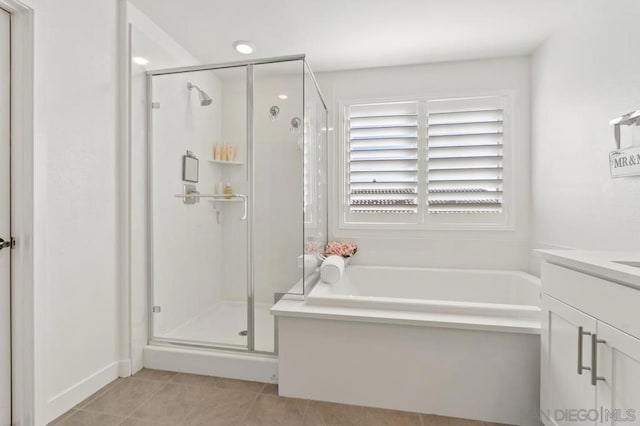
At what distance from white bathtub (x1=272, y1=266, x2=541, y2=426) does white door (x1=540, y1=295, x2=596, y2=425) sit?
16 cm

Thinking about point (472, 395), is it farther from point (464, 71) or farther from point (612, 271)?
point (464, 71)

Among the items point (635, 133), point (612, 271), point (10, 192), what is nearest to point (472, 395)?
point (612, 271)

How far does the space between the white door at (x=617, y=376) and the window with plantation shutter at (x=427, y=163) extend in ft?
6.09

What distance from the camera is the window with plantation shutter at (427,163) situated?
2.84 metres

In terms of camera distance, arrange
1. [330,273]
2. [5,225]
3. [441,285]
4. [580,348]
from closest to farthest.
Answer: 1. [580,348]
2. [5,225]
3. [330,273]
4. [441,285]

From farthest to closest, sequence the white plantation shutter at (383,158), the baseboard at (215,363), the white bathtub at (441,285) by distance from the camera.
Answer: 1. the white plantation shutter at (383,158)
2. the white bathtub at (441,285)
3. the baseboard at (215,363)

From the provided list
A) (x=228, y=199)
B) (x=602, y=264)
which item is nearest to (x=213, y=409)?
(x=228, y=199)

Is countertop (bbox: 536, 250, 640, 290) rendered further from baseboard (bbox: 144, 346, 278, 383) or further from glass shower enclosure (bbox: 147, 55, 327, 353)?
baseboard (bbox: 144, 346, 278, 383)

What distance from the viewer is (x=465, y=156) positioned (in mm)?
2854

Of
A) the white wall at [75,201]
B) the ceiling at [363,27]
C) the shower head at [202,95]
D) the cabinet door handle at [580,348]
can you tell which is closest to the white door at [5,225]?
the white wall at [75,201]

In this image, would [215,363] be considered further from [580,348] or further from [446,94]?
[446,94]

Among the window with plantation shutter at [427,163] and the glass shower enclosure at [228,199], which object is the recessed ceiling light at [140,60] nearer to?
the glass shower enclosure at [228,199]

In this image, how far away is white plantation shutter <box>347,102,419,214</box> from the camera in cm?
298

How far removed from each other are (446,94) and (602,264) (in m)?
2.20
